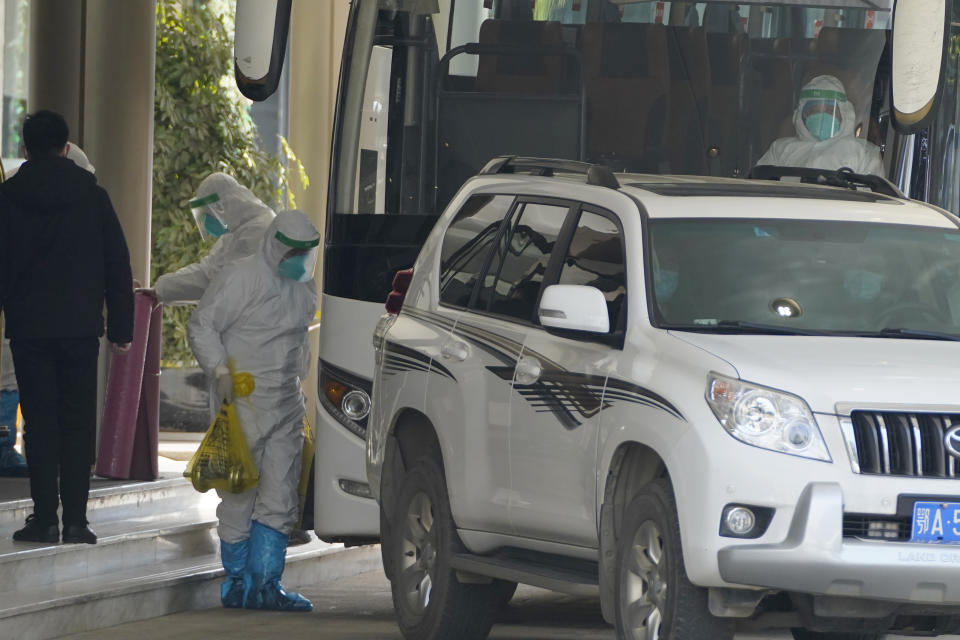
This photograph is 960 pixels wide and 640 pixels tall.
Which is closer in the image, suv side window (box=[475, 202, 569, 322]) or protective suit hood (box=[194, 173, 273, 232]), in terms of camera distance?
suv side window (box=[475, 202, 569, 322])

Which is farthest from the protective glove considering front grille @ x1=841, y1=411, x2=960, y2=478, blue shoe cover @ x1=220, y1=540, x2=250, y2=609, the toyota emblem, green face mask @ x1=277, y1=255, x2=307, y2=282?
the toyota emblem

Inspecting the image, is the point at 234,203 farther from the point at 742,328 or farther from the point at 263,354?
the point at 742,328

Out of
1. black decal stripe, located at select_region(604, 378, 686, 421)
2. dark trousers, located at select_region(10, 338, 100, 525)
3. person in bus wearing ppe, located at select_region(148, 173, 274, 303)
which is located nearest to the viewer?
black decal stripe, located at select_region(604, 378, 686, 421)

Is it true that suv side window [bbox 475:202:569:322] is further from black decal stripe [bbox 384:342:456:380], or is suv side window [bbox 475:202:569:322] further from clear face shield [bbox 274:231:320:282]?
clear face shield [bbox 274:231:320:282]

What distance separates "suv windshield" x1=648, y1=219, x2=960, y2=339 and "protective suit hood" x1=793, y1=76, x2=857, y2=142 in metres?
2.36

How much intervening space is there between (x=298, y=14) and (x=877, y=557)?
46.7 feet

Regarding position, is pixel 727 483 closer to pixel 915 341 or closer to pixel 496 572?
pixel 915 341

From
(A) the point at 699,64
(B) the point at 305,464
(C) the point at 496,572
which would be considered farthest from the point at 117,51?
(C) the point at 496,572

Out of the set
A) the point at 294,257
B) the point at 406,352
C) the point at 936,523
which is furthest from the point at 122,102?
the point at 936,523

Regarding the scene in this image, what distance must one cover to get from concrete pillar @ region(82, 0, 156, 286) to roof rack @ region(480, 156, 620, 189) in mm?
5801

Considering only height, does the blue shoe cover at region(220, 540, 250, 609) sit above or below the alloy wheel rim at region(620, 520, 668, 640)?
below

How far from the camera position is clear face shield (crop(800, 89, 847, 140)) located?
9992mm

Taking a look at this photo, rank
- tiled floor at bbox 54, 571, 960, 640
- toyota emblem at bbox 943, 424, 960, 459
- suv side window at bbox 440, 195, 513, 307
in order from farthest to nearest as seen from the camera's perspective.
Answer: tiled floor at bbox 54, 571, 960, 640
suv side window at bbox 440, 195, 513, 307
toyota emblem at bbox 943, 424, 960, 459

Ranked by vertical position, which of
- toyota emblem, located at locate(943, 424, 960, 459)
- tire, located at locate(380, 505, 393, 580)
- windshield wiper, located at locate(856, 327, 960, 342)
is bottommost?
tire, located at locate(380, 505, 393, 580)
